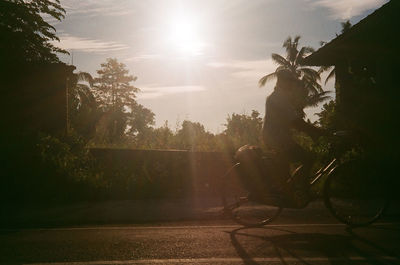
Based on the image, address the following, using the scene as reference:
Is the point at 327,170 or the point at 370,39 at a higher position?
the point at 370,39

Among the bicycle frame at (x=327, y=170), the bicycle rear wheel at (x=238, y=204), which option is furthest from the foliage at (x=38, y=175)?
the bicycle frame at (x=327, y=170)

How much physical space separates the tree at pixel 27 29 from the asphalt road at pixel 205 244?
11365 millimetres

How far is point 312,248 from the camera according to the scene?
5.13 m

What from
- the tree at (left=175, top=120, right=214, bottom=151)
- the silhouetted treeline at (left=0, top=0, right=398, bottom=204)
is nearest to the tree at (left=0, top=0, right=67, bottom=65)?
the silhouetted treeline at (left=0, top=0, right=398, bottom=204)

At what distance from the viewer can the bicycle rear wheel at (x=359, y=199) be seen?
6.19 meters

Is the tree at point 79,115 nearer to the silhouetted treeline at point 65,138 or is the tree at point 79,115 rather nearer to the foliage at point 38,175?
the silhouetted treeline at point 65,138

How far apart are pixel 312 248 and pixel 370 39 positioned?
10468mm

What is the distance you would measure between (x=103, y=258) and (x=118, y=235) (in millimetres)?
A: 1205

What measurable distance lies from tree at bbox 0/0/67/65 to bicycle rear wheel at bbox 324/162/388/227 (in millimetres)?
12701

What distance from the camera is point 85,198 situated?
34.6 feet

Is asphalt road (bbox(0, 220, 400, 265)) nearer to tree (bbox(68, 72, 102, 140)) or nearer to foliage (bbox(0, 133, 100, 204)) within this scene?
foliage (bbox(0, 133, 100, 204))

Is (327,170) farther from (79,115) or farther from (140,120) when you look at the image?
(140,120)

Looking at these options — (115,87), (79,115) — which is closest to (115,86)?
(115,87)

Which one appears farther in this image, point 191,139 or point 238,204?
point 191,139
